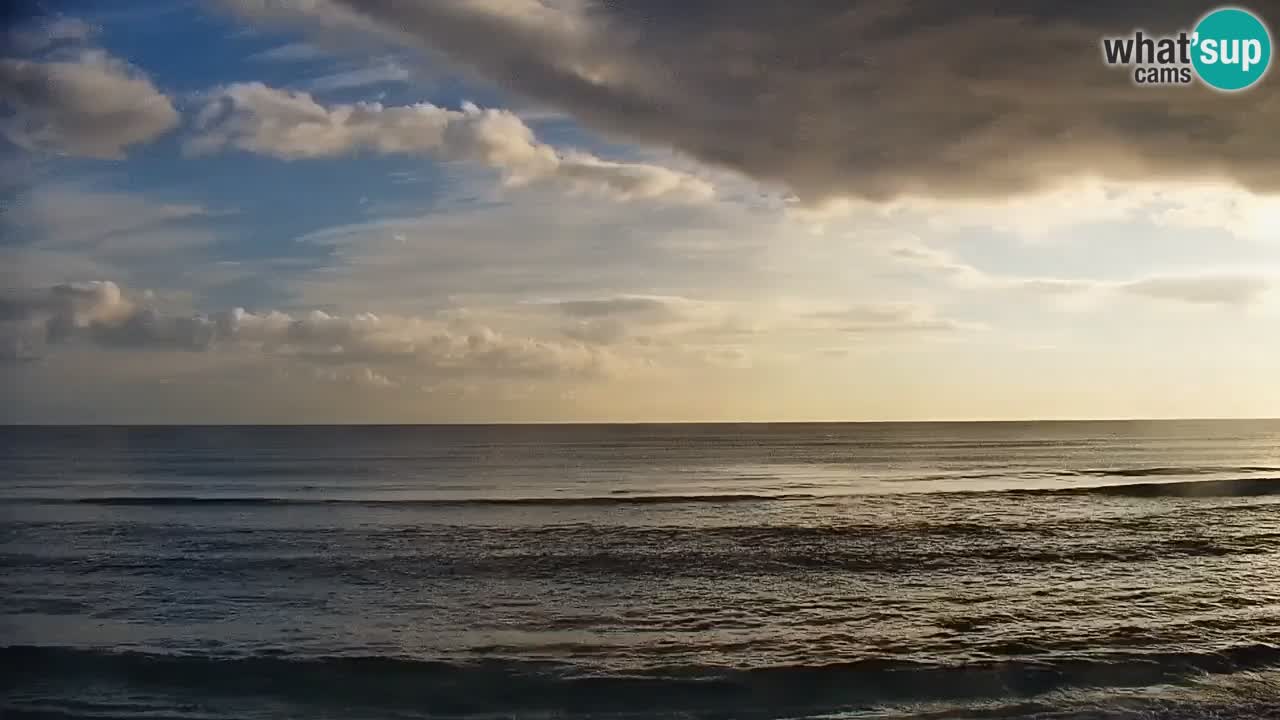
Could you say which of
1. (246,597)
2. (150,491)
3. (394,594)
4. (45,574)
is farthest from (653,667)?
(150,491)

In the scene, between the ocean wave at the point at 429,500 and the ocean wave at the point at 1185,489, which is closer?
the ocean wave at the point at 429,500

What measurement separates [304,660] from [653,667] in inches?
180

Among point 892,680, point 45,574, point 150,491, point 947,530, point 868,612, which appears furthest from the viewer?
point 150,491

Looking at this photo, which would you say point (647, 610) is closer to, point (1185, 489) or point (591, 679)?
point (591, 679)

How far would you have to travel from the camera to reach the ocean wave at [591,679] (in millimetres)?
9891

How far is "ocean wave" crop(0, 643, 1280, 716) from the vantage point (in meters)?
9.89

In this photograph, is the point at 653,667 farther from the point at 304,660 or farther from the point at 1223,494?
the point at 1223,494

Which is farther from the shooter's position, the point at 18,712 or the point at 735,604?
the point at 735,604

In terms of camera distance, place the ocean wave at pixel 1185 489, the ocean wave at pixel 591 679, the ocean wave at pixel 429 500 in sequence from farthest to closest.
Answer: the ocean wave at pixel 1185 489 < the ocean wave at pixel 429 500 < the ocean wave at pixel 591 679

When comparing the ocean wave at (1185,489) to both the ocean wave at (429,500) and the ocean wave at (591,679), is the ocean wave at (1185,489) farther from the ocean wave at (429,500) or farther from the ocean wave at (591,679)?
the ocean wave at (591,679)

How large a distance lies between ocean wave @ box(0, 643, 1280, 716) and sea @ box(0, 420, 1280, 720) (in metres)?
0.04

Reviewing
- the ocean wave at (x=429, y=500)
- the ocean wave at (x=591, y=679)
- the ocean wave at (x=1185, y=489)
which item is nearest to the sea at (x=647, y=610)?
the ocean wave at (x=591, y=679)

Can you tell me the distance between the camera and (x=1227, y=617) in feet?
42.9

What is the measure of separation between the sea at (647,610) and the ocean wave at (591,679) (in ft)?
0.13
